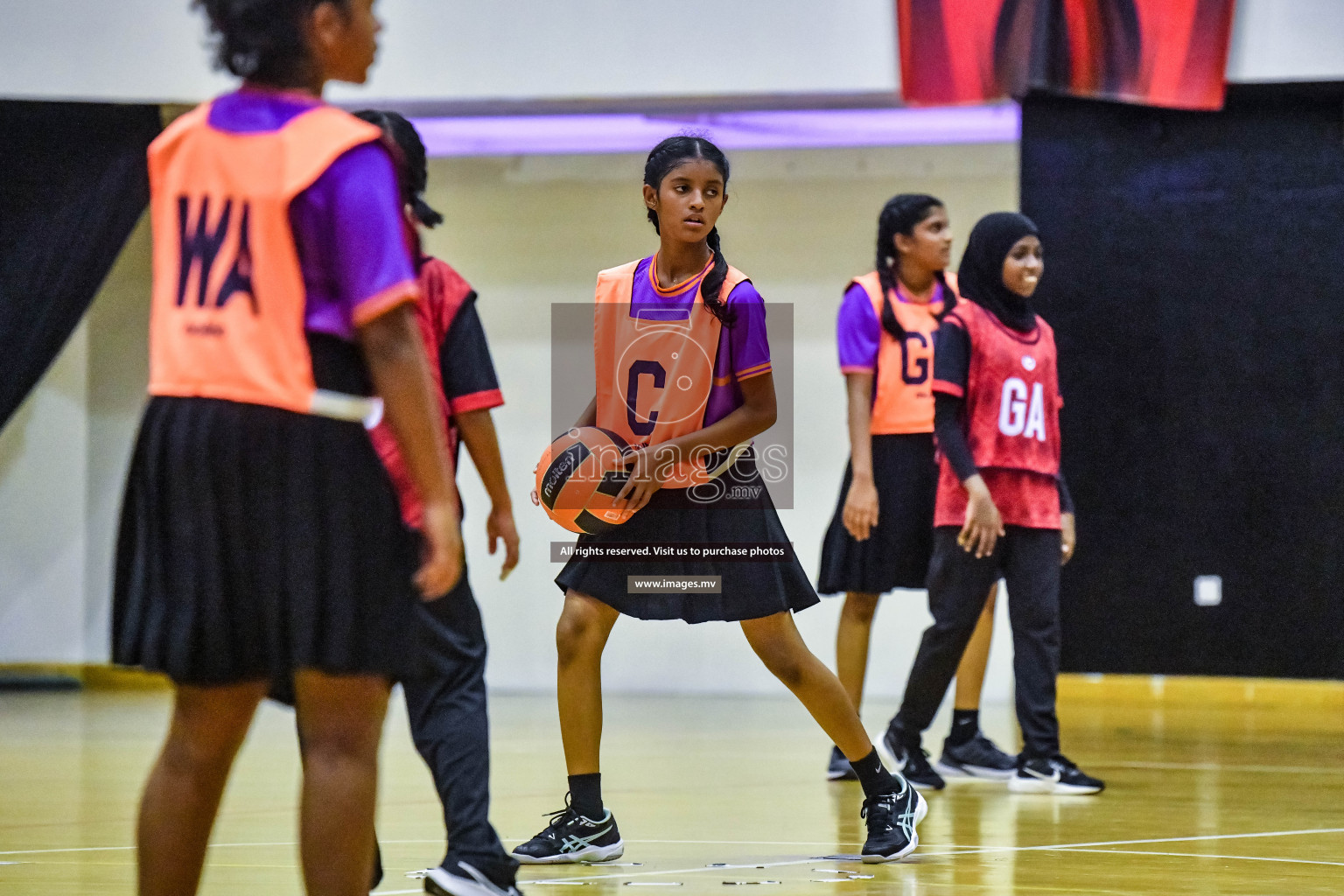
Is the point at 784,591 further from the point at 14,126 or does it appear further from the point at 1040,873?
the point at 14,126

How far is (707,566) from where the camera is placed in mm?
3008

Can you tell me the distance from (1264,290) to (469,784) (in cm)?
466

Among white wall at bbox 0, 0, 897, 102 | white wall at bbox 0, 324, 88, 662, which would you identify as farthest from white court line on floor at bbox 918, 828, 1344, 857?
white wall at bbox 0, 324, 88, 662

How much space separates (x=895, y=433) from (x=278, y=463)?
3.15 m

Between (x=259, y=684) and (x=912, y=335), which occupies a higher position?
(x=912, y=335)

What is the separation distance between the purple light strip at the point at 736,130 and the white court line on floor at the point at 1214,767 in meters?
3.01

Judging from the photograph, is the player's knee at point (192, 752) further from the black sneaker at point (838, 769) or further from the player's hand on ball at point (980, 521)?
the black sneaker at point (838, 769)

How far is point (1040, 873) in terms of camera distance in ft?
9.80

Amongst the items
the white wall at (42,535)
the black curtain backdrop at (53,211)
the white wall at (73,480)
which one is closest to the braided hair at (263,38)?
the black curtain backdrop at (53,211)

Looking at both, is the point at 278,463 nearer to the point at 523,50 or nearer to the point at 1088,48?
the point at 1088,48

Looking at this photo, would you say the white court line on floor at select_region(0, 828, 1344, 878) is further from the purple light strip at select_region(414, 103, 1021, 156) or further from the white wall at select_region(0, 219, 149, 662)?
the white wall at select_region(0, 219, 149, 662)

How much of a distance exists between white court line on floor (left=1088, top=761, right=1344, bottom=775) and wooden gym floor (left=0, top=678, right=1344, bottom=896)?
0.01 meters

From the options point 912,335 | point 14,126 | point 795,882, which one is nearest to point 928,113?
point 912,335

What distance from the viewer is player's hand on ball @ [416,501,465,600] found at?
172cm
